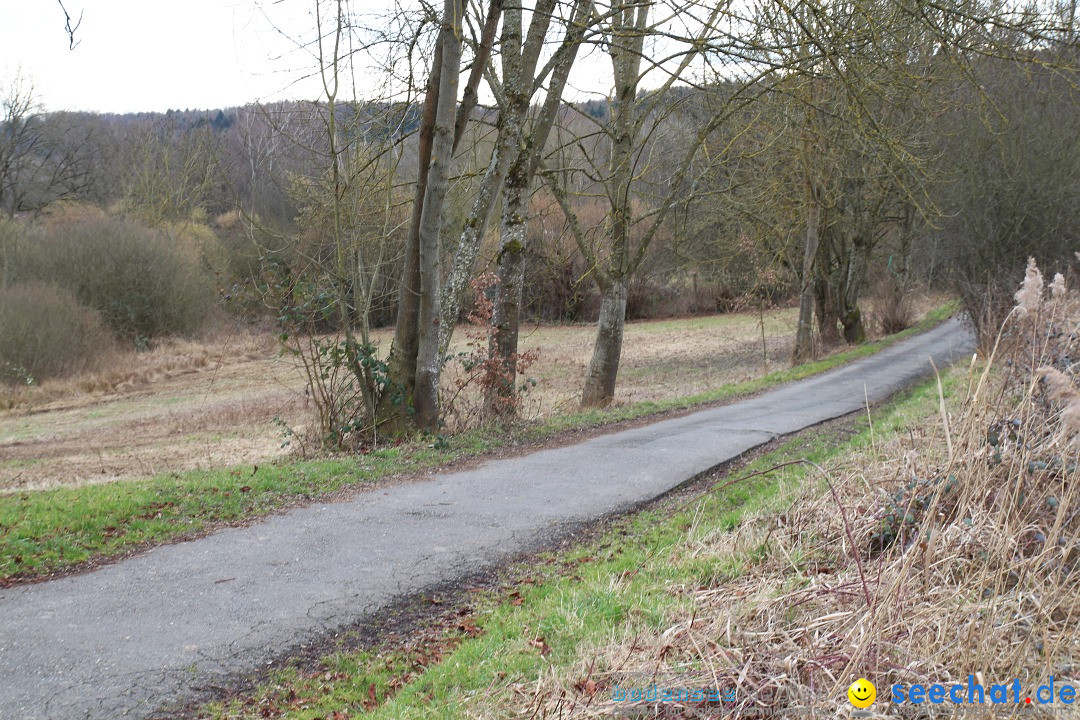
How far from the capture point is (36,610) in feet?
18.0

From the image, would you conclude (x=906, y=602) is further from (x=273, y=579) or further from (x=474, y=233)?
(x=474, y=233)

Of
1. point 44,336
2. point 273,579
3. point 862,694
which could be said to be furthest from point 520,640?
point 44,336

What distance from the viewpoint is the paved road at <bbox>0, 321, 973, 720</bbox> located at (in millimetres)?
4742

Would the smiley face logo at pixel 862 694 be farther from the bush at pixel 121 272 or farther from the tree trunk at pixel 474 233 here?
the bush at pixel 121 272

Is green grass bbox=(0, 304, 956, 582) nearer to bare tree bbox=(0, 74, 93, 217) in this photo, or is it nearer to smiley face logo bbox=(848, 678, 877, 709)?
smiley face logo bbox=(848, 678, 877, 709)

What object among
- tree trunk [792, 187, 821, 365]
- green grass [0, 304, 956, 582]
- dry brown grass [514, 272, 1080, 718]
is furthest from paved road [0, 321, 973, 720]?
tree trunk [792, 187, 821, 365]

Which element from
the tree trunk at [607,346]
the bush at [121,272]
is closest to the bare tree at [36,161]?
the bush at [121,272]

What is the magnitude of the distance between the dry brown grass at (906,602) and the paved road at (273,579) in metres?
2.12

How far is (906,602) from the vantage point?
4.02 metres

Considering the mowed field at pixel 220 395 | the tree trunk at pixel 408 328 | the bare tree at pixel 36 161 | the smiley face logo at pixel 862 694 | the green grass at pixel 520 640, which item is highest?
the bare tree at pixel 36 161

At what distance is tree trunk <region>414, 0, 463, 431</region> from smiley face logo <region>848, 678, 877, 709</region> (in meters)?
8.35

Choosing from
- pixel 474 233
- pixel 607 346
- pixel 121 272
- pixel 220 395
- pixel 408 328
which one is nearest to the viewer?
pixel 408 328

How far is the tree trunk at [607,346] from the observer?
17.6 m

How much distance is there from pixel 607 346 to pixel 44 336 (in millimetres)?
20511
